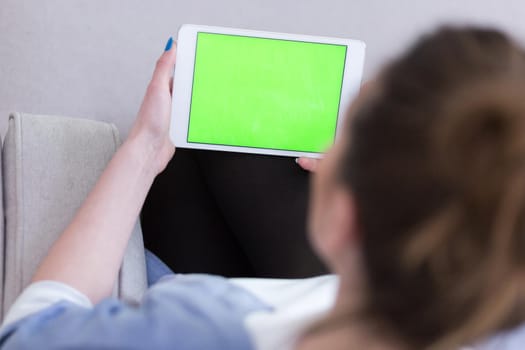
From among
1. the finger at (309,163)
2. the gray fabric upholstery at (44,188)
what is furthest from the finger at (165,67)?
the finger at (309,163)

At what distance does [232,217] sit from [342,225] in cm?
52

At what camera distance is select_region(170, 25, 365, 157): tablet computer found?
96cm

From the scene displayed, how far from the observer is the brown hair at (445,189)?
16.1 inches

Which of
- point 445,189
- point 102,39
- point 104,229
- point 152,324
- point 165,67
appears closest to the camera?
point 445,189

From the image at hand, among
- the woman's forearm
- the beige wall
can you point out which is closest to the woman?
the woman's forearm

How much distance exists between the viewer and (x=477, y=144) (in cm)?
41

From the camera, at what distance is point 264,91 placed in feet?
3.23

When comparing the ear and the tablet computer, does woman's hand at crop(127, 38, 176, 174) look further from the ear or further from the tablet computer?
the ear

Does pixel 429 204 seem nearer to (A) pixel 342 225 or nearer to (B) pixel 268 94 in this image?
(A) pixel 342 225

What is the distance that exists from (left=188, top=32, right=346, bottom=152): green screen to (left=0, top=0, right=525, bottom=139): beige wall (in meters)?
0.25

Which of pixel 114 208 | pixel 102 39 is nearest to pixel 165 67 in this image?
pixel 114 208

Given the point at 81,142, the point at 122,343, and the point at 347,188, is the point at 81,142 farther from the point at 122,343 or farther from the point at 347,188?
the point at 347,188

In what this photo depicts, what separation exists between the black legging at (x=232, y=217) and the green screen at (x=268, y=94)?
0.14ft

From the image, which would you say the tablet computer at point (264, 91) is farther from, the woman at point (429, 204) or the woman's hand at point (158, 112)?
the woman at point (429, 204)
